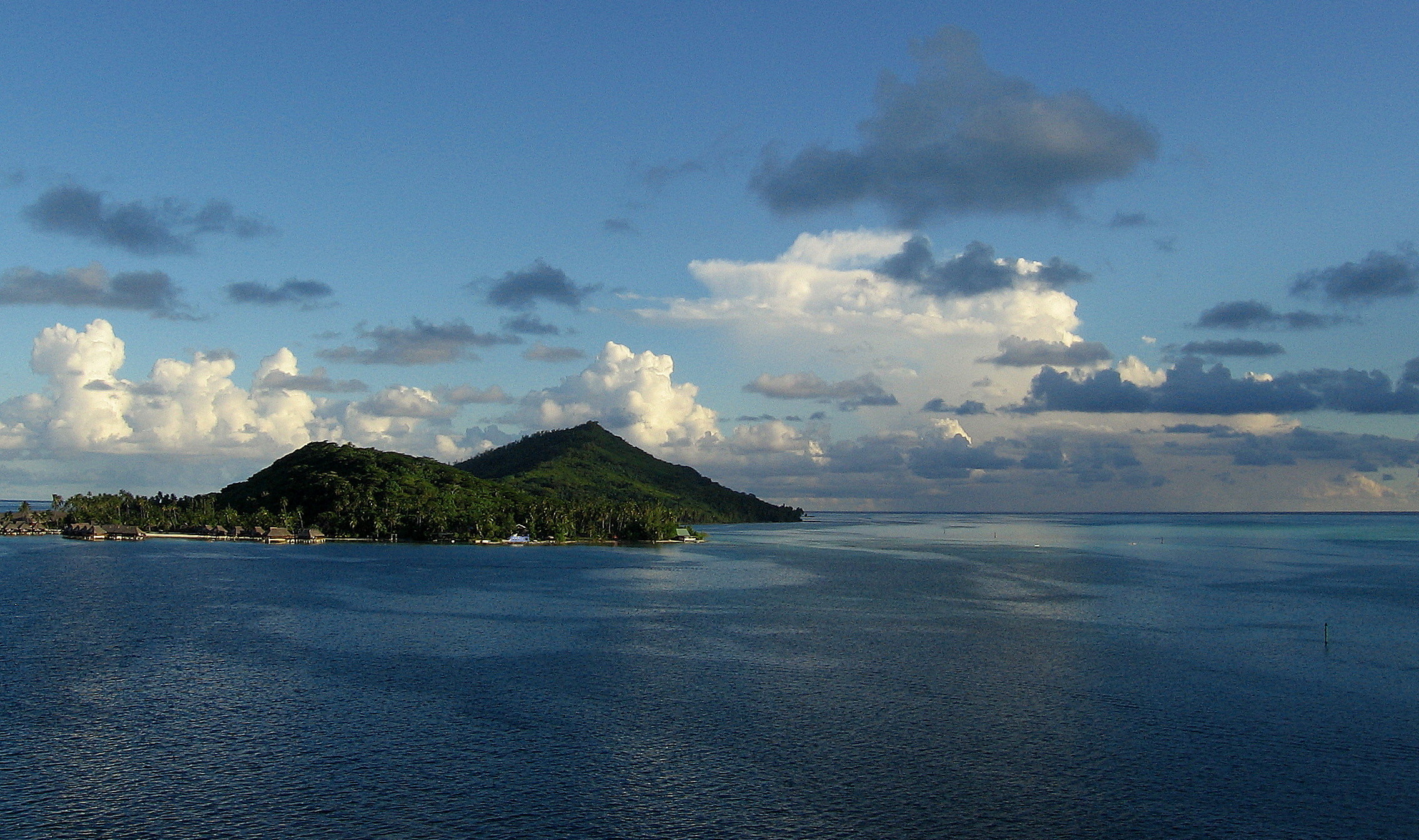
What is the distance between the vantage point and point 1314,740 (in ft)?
243

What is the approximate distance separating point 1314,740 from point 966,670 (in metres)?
33.3

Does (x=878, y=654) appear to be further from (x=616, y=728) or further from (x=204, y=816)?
(x=204, y=816)

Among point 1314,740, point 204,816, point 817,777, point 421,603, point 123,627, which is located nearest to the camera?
point 204,816

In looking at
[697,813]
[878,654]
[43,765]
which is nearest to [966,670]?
[878,654]

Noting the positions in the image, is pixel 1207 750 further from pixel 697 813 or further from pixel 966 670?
pixel 697 813


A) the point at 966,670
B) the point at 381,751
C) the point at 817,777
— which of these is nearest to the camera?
the point at 817,777

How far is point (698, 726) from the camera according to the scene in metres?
76.6

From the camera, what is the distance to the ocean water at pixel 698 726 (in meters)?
57.1

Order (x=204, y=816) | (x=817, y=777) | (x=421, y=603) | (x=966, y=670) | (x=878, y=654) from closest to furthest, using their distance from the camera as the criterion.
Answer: (x=204, y=816) < (x=817, y=777) < (x=966, y=670) < (x=878, y=654) < (x=421, y=603)

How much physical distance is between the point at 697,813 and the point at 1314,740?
168 ft

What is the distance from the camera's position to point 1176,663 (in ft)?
349

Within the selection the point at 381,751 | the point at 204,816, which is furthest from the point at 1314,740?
the point at 204,816

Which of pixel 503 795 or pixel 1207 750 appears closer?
pixel 503 795

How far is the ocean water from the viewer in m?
57.1
